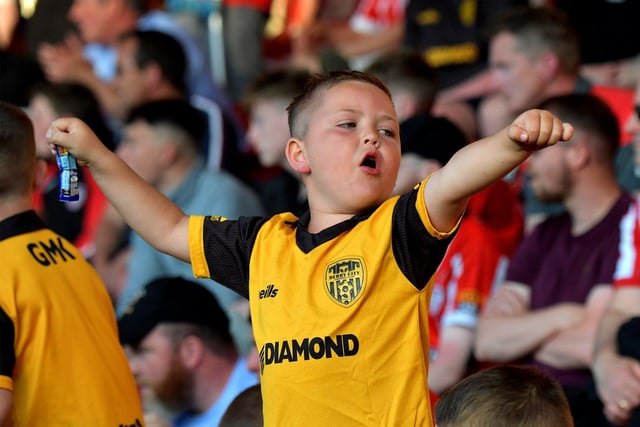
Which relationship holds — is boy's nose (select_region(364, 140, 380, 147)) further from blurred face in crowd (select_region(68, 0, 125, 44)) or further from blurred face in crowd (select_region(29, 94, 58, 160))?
blurred face in crowd (select_region(68, 0, 125, 44))

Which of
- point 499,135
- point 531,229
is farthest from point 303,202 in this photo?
point 499,135

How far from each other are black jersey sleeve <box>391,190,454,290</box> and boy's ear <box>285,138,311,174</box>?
1.30 feet

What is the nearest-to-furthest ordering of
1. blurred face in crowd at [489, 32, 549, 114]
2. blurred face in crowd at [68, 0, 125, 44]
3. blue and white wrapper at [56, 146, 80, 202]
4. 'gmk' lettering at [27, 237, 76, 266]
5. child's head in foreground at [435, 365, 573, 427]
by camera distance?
child's head in foreground at [435, 365, 573, 427] → blue and white wrapper at [56, 146, 80, 202] → 'gmk' lettering at [27, 237, 76, 266] → blurred face in crowd at [489, 32, 549, 114] → blurred face in crowd at [68, 0, 125, 44]

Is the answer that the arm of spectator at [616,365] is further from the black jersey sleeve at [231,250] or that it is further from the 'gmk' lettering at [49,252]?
the 'gmk' lettering at [49,252]

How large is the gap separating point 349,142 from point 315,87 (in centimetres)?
28

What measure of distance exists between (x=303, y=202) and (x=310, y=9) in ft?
9.30

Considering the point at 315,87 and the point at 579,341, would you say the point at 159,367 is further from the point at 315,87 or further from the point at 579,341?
the point at 315,87

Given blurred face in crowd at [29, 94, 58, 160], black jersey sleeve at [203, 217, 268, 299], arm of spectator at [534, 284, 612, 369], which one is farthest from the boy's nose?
blurred face in crowd at [29, 94, 58, 160]

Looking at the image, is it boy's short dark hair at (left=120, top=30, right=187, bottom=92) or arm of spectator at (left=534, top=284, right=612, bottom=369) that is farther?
boy's short dark hair at (left=120, top=30, right=187, bottom=92)

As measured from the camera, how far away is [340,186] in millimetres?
3424

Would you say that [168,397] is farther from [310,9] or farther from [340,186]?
[310,9]

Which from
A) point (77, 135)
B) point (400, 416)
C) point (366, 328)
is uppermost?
point (77, 135)

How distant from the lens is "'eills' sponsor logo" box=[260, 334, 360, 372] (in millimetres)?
3273

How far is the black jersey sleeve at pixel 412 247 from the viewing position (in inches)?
128
